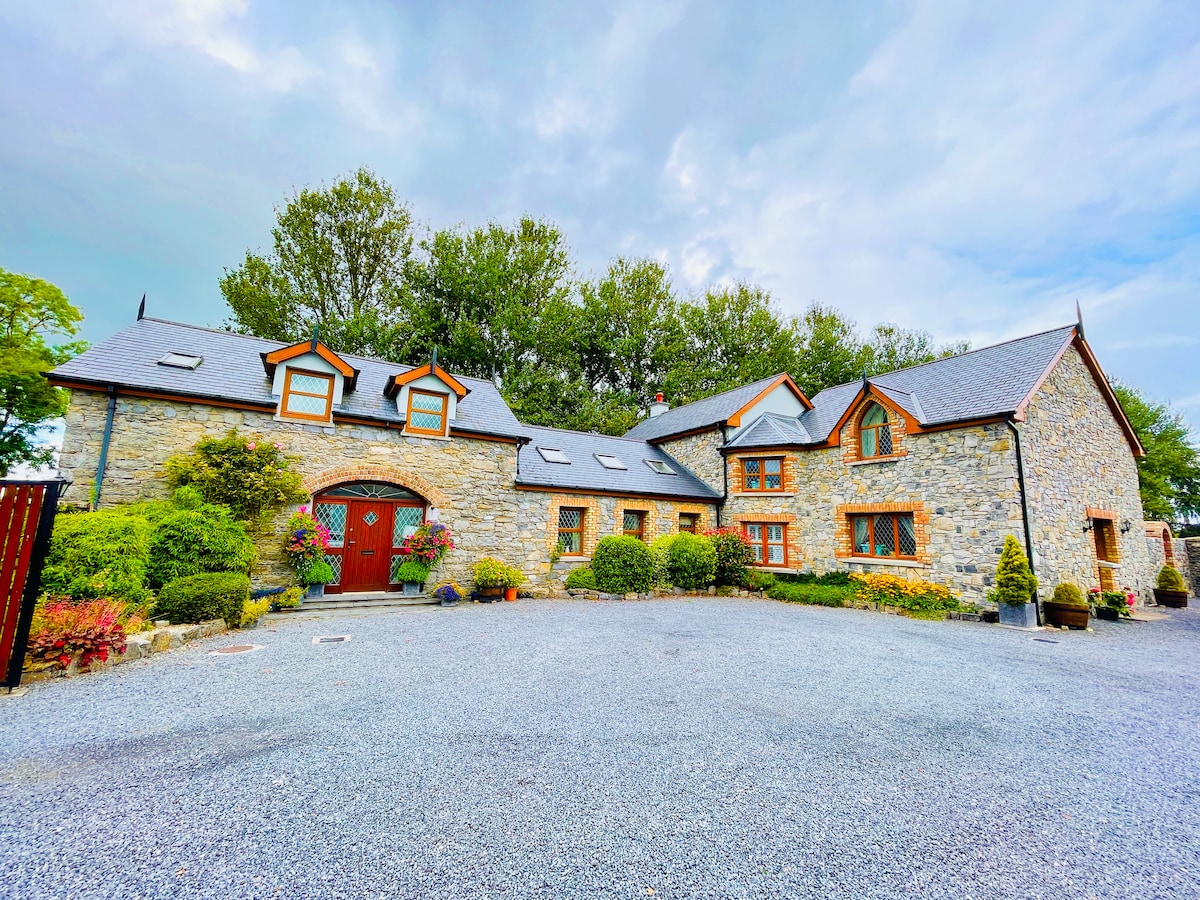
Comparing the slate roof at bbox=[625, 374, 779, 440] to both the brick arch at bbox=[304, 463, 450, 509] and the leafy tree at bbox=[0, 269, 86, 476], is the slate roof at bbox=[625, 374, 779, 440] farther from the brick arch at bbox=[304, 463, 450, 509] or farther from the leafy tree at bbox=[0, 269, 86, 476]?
the leafy tree at bbox=[0, 269, 86, 476]

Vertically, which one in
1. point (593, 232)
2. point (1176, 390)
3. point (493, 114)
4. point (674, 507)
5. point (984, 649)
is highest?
point (593, 232)

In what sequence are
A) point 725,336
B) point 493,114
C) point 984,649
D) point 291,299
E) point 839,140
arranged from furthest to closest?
point 725,336 → point 291,299 → point 493,114 → point 839,140 → point 984,649

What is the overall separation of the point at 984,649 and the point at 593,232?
22030 millimetres

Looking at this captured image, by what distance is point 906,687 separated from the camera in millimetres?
5613

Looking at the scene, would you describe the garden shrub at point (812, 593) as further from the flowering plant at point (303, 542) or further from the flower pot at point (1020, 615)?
the flowering plant at point (303, 542)

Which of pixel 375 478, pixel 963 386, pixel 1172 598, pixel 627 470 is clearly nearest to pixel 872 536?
pixel 963 386

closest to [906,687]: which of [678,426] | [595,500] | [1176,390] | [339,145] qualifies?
[595,500]

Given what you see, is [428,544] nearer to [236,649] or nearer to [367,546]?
[367,546]

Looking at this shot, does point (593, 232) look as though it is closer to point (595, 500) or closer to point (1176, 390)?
point (595, 500)

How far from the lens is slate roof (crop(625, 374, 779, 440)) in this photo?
58.2ft

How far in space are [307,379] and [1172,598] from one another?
26.2 m

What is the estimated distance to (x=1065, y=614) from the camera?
1007cm

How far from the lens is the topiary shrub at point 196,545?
768 cm

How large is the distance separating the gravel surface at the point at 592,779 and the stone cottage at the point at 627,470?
5269 millimetres
